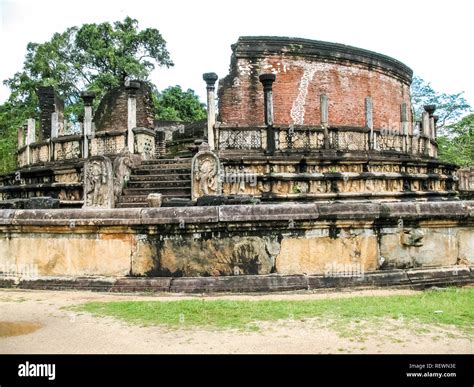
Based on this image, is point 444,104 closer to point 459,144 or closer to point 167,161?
point 459,144

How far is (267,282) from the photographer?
198 inches

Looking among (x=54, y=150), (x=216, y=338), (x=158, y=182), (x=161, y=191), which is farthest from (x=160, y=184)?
(x=216, y=338)

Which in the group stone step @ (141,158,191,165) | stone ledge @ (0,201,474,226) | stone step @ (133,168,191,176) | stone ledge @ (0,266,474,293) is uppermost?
stone step @ (141,158,191,165)

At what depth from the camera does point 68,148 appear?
14.2 meters

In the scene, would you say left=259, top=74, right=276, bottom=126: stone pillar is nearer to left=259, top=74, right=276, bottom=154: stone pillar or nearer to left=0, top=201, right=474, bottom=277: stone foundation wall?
left=259, top=74, right=276, bottom=154: stone pillar

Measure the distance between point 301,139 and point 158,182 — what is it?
428cm

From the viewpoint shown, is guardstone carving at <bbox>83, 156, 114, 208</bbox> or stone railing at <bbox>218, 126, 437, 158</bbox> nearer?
guardstone carving at <bbox>83, 156, 114, 208</bbox>

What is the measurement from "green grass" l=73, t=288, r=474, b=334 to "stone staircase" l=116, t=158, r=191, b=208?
18.6 feet

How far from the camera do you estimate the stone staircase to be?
404 inches

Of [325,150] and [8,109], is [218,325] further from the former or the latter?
[8,109]

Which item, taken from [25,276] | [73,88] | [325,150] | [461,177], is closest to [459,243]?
[25,276]

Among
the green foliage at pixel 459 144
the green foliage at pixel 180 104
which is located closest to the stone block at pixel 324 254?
the green foliage at pixel 459 144

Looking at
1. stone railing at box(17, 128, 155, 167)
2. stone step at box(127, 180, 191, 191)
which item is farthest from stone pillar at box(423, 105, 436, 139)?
stone step at box(127, 180, 191, 191)

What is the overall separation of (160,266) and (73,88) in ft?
90.2
